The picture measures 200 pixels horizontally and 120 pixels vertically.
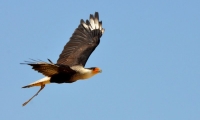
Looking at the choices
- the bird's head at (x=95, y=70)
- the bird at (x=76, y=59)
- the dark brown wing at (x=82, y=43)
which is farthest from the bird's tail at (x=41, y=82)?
the dark brown wing at (x=82, y=43)

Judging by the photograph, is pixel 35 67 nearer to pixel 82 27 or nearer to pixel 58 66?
pixel 58 66

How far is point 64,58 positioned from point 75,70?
53.4 inches

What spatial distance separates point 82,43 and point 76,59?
995 millimetres

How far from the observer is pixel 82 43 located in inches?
539

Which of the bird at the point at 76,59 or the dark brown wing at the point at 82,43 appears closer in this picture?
the bird at the point at 76,59

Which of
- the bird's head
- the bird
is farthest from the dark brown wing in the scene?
the bird's head

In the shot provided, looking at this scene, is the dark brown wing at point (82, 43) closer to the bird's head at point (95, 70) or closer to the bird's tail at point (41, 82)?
the bird's head at point (95, 70)

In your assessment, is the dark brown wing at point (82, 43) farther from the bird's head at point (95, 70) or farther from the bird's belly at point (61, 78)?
the bird's belly at point (61, 78)

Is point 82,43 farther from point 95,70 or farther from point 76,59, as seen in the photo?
point 95,70

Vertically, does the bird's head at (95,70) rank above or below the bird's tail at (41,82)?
above

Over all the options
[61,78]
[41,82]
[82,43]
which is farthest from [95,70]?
[82,43]

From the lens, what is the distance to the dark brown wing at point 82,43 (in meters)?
12.9

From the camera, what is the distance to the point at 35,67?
10.4 metres

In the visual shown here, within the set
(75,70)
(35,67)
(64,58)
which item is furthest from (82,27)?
(35,67)
